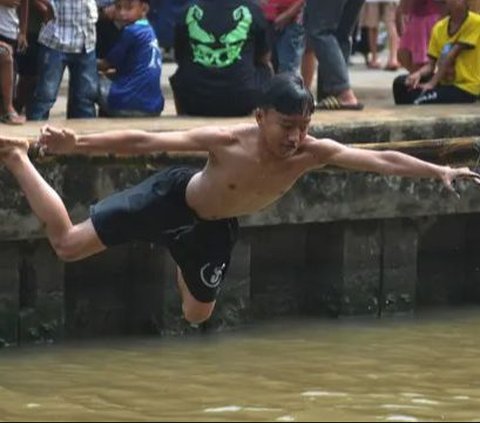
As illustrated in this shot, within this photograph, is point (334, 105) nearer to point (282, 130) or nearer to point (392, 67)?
point (282, 130)

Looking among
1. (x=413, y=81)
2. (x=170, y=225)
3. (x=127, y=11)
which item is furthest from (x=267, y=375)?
(x=413, y=81)

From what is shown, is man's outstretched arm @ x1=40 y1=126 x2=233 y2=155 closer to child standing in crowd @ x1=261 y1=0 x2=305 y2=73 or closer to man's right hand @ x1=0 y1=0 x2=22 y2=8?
man's right hand @ x1=0 y1=0 x2=22 y2=8

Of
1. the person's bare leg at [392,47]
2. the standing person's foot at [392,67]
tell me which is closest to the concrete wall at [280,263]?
the person's bare leg at [392,47]

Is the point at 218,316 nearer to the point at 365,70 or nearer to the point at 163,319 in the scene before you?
the point at 163,319

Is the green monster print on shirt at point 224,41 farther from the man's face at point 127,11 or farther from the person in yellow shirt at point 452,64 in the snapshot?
the person in yellow shirt at point 452,64

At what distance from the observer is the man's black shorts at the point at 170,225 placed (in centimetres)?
943

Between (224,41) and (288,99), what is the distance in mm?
3270

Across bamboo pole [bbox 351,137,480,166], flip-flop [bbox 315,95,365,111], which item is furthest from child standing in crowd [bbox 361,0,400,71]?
bamboo pole [bbox 351,137,480,166]

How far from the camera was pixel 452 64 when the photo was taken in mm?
13156

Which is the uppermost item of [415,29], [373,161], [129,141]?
[415,29]

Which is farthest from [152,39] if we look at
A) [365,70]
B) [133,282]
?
[365,70]

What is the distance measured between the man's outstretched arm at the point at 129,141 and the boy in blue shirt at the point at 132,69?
284cm

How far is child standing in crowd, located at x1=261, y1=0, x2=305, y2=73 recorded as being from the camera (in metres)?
13.5

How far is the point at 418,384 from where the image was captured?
1025cm
